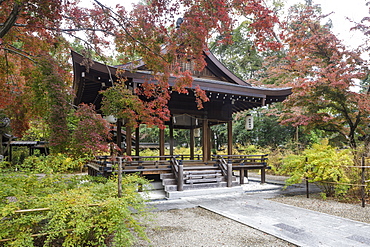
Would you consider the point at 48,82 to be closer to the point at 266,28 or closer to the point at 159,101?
the point at 159,101

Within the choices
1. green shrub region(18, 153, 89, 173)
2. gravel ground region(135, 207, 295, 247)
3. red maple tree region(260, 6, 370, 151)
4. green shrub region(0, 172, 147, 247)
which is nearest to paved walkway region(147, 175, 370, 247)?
gravel ground region(135, 207, 295, 247)

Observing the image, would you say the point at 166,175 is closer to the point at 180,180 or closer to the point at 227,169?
the point at 180,180

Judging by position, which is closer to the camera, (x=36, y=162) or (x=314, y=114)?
(x=36, y=162)

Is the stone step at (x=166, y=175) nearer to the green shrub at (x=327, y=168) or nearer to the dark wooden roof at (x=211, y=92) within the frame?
the dark wooden roof at (x=211, y=92)

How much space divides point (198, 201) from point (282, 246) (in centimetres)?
363

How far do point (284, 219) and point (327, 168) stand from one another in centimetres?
270

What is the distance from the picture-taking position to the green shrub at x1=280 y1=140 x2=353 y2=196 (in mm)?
6922

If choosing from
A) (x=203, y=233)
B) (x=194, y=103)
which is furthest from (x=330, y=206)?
(x=194, y=103)

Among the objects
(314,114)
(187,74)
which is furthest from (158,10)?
(314,114)

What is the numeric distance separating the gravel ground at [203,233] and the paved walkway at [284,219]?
0.89ft

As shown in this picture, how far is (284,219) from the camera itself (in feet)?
17.3

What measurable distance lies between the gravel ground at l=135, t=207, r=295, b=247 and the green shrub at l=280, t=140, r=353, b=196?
3535mm

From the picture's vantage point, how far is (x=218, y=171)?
29.9 feet

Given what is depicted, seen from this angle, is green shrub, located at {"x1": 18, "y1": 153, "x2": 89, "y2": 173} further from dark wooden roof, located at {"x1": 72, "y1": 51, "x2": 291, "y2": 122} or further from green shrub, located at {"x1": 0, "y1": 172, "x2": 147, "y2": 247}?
dark wooden roof, located at {"x1": 72, "y1": 51, "x2": 291, "y2": 122}
